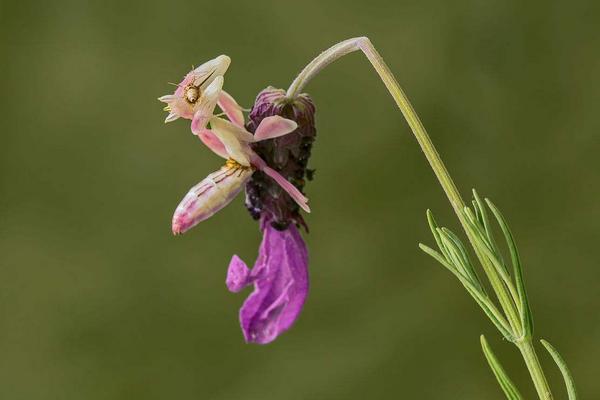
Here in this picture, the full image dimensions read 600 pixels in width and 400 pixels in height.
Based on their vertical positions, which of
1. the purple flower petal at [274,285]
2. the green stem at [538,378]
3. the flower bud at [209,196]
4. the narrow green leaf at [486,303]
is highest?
the flower bud at [209,196]

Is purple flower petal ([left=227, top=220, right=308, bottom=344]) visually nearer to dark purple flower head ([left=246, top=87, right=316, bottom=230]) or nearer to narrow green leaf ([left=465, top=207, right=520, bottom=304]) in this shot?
dark purple flower head ([left=246, top=87, right=316, bottom=230])

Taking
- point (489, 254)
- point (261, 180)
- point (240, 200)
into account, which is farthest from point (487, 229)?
point (240, 200)

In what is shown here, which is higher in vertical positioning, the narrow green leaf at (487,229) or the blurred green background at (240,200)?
the blurred green background at (240,200)

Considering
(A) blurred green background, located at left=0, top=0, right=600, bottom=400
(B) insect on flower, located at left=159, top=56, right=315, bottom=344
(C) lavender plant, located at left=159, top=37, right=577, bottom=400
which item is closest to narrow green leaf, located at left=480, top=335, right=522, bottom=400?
(C) lavender plant, located at left=159, top=37, right=577, bottom=400

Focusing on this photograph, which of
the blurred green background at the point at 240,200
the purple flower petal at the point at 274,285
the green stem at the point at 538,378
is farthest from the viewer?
the blurred green background at the point at 240,200

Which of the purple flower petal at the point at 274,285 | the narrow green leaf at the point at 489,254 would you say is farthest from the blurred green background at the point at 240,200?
the narrow green leaf at the point at 489,254

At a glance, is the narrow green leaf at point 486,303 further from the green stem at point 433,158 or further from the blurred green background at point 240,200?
the blurred green background at point 240,200

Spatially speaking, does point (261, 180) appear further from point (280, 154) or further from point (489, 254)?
point (489, 254)
